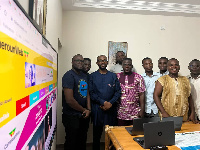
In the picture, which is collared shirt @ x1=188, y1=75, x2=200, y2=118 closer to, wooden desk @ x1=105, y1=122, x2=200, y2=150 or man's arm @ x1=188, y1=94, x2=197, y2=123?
man's arm @ x1=188, y1=94, x2=197, y2=123

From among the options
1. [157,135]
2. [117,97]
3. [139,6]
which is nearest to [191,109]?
[117,97]

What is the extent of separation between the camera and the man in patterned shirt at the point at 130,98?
8.10 ft

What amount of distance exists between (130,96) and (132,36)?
1780 mm

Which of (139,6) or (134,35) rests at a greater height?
(139,6)

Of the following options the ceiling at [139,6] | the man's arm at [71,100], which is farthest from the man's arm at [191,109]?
the ceiling at [139,6]

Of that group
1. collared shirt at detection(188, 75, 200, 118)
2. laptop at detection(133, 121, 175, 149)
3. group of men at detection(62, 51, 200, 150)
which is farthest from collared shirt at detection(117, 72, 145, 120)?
laptop at detection(133, 121, 175, 149)

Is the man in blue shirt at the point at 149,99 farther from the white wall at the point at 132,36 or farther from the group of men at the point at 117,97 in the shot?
the white wall at the point at 132,36

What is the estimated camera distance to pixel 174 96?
222 centimetres

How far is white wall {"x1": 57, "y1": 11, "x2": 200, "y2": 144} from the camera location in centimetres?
363

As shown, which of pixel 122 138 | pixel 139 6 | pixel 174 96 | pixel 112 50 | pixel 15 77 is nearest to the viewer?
pixel 15 77

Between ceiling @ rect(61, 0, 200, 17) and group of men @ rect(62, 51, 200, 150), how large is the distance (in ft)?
4.79

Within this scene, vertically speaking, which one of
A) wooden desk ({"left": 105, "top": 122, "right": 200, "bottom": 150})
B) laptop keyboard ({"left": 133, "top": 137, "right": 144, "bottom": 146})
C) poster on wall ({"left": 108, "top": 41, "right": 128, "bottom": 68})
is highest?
poster on wall ({"left": 108, "top": 41, "right": 128, "bottom": 68})

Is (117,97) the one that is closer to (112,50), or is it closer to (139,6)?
(112,50)

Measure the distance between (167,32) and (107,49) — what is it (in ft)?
4.76
